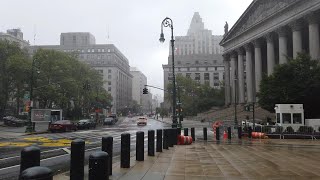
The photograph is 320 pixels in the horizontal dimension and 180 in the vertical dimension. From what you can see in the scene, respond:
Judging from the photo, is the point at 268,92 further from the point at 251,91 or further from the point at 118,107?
the point at 118,107

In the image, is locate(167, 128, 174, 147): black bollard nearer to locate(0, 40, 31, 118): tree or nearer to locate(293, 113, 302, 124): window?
locate(293, 113, 302, 124): window

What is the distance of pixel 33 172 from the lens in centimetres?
397

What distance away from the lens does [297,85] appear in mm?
47188

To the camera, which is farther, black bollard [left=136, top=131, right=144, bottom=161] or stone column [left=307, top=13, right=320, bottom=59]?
stone column [left=307, top=13, right=320, bottom=59]

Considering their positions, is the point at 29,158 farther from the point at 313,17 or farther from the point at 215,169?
the point at 313,17

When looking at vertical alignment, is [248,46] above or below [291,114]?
above

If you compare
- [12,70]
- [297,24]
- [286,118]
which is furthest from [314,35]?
[12,70]

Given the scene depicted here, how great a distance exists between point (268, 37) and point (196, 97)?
52226 mm

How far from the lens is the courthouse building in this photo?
5897cm

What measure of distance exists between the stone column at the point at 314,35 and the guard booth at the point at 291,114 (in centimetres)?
2427

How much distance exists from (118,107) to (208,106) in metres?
91.1

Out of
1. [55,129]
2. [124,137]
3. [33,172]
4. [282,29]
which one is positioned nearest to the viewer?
[33,172]

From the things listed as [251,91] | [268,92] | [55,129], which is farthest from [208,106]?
[55,129]

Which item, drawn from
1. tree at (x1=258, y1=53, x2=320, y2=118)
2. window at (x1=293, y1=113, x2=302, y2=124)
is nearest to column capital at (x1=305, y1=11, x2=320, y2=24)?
tree at (x1=258, y1=53, x2=320, y2=118)
